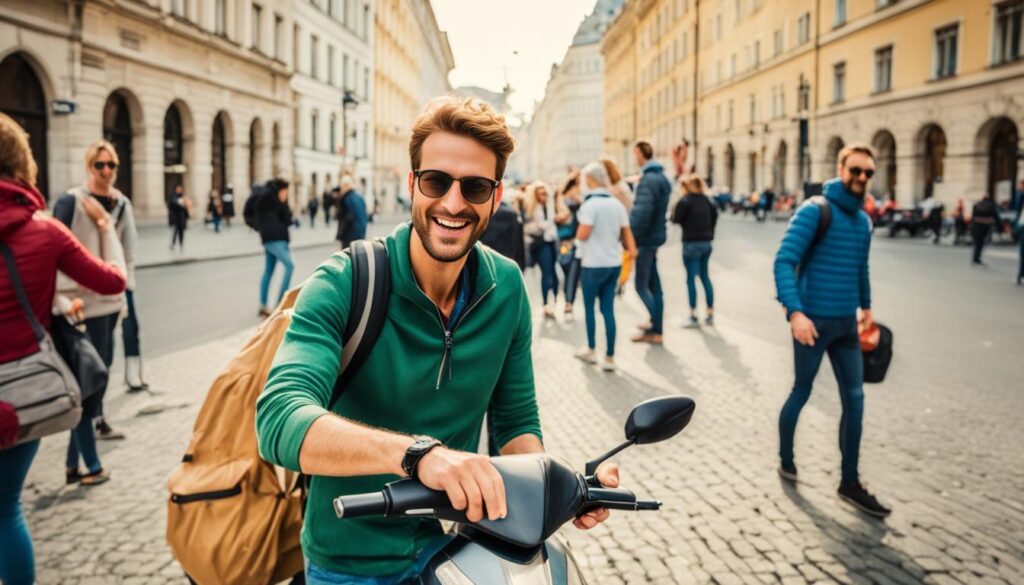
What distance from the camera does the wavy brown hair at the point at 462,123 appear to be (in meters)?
1.83

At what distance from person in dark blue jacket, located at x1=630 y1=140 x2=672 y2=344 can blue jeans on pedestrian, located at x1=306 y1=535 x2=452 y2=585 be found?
766 centimetres

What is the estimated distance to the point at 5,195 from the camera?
297 centimetres

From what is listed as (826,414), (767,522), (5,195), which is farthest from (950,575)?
(5,195)

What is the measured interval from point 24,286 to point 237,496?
49.3 inches

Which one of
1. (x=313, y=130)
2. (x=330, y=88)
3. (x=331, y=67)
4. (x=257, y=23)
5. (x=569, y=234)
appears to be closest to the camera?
(x=569, y=234)

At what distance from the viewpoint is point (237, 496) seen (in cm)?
251

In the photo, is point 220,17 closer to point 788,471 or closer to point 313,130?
point 313,130

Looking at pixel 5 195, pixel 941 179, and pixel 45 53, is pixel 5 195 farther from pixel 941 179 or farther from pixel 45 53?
pixel 941 179

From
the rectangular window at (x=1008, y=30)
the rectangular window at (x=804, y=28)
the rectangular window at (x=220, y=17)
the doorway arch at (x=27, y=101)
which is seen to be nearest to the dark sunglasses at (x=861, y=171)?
the doorway arch at (x=27, y=101)

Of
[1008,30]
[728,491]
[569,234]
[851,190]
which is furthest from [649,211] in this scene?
[1008,30]

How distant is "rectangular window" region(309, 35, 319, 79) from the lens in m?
45.3

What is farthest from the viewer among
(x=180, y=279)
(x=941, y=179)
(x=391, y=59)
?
(x=391, y=59)

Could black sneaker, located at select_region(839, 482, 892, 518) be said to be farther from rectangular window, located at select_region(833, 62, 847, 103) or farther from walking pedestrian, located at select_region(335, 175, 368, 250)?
rectangular window, located at select_region(833, 62, 847, 103)

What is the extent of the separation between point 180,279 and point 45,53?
11.9 meters
